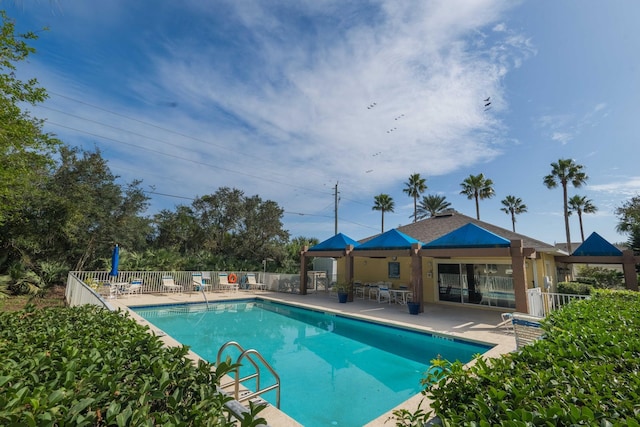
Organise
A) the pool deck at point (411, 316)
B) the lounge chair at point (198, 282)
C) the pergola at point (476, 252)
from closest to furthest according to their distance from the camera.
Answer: the pool deck at point (411, 316) < the pergola at point (476, 252) < the lounge chair at point (198, 282)

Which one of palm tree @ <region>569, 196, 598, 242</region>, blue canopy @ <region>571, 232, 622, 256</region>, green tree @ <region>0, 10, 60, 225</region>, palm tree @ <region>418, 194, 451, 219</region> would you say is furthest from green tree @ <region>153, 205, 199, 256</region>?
palm tree @ <region>569, 196, 598, 242</region>

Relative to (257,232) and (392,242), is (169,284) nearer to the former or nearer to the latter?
(257,232)

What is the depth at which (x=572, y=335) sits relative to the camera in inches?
118

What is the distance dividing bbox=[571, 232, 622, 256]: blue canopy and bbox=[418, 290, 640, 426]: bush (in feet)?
47.0

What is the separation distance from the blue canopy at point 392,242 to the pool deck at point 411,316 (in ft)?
8.82

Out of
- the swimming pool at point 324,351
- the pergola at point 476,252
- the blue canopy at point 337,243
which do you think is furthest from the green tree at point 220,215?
the pergola at point 476,252

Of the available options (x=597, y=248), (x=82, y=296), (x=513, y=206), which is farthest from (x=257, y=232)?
(x=513, y=206)

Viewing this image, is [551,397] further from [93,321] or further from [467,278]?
[467,278]

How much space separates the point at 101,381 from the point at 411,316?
35.3 feet

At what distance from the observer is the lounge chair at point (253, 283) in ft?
59.9

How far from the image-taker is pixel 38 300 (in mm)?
11195

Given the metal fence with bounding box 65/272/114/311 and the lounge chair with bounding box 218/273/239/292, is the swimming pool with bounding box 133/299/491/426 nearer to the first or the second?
the metal fence with bounding box 65/272/114/311

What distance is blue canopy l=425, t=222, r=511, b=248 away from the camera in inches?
399

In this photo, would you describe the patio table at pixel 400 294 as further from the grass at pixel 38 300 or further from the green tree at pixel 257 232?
the grass at pixel 38 300
